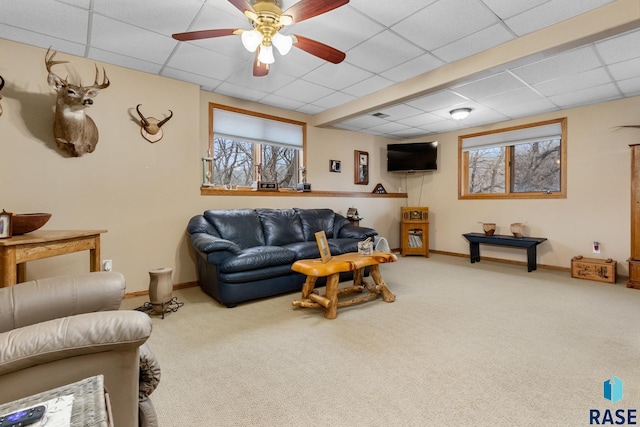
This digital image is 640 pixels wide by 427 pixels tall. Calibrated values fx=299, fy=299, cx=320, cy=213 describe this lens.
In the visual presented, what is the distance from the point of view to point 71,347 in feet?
3.22

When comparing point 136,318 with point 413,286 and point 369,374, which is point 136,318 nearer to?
point 369,374

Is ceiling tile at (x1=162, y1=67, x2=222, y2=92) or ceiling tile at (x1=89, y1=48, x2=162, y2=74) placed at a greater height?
ceiling tile at (x1=162, y1=67, x2=222, y2=92)

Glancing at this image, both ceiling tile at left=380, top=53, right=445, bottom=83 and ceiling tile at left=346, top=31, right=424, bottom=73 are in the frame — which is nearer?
ceiling tile at left=346, top=31, right=424, bottom=73

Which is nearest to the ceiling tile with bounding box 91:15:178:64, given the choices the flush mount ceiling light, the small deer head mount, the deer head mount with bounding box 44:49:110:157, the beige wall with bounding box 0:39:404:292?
the deer head mount with bounding box 44:49:110:157

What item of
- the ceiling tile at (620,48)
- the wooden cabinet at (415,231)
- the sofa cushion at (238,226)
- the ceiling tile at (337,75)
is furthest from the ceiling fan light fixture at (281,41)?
the wooden cabinet at (415,231)

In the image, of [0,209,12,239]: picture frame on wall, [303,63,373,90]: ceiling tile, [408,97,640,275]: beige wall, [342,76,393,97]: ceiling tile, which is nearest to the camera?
[0,209,12,239]: picture frame on wall

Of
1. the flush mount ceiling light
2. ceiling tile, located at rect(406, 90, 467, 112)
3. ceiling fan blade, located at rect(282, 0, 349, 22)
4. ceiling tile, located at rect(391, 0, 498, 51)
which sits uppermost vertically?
ceiling tile, located at rect(391, 0, 498, 51)

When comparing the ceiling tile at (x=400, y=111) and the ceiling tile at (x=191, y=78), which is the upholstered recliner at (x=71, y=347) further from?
the ceiling tile at (x=400, y=111)

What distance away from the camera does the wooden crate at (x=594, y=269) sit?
A: 156 inches

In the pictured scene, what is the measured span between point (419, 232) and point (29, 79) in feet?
19.6

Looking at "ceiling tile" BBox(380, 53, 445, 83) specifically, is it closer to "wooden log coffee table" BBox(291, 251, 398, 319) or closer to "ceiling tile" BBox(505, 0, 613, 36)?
"ceiling tile" BBox(505, 0, 613, 36)

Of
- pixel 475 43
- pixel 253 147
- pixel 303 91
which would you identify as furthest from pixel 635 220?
pixel 253 147

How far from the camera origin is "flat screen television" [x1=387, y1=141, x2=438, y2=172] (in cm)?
607

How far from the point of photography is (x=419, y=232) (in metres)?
6.03
